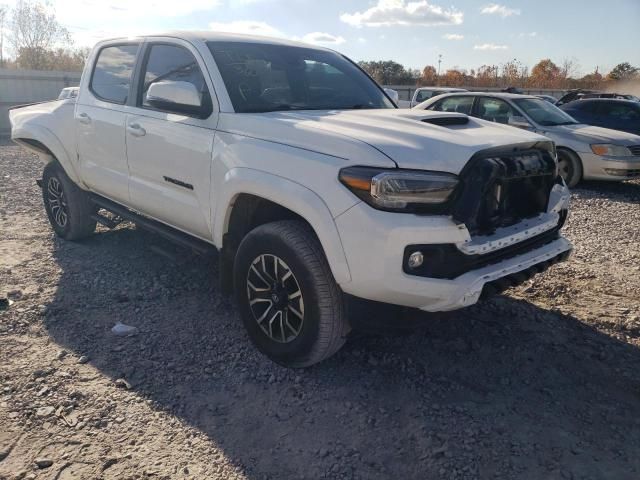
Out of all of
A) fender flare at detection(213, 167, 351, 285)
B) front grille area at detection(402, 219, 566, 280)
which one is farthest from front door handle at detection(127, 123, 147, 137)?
front grille area at detection(402, 219, 566, 280)

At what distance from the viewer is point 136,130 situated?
13.2ft

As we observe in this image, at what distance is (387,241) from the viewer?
2.52 m

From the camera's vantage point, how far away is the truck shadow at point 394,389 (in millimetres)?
2521

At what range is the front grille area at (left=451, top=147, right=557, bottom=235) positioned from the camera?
105 inches

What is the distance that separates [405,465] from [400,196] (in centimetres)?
125

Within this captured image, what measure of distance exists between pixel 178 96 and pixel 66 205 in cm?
262

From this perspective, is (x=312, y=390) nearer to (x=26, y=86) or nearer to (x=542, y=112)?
(x=542, y=112)

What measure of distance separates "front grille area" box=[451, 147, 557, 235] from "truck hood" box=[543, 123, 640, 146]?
21.0 ft

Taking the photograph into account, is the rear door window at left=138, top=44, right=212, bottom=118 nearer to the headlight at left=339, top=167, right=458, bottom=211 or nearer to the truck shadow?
the headlight at left=339, top=167, right=458, bottom=211

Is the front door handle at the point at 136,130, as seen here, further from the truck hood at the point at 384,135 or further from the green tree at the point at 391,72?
the green tree at the point at 391,72

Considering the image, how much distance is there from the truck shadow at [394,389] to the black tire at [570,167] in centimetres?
569

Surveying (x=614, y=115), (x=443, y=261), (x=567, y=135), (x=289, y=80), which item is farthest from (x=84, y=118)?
(x=614, y=115)

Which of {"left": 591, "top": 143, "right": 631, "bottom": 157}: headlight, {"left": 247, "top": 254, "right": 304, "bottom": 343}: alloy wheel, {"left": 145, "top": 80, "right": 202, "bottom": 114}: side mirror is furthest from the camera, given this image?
{"left": 591, "top": 143, "right": 631, "bottom": 157}: headlight

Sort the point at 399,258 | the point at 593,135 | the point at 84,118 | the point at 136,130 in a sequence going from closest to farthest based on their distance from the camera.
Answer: the point at 399,258 < the point at 136,130 < the point at 84,118 < the point at 593,135
